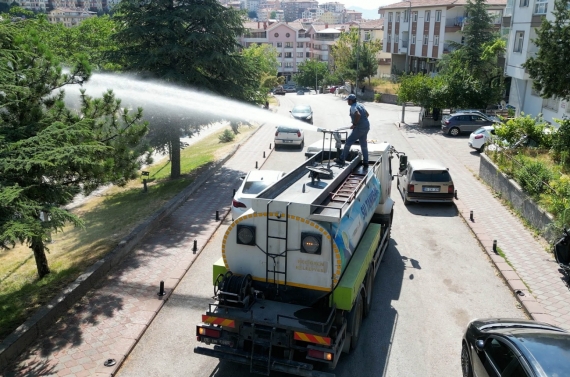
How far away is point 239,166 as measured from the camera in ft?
80.4

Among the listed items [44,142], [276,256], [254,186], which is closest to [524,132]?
[254,186]

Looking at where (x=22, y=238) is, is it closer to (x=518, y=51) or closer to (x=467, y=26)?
(x=518, y=51)

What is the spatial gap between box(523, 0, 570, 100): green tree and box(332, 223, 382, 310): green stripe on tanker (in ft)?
47.9

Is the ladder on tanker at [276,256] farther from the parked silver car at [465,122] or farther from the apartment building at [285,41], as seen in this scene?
the apartment building at [285,41]

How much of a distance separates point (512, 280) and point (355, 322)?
Answer: 5.06m

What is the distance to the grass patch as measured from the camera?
34.7 feet

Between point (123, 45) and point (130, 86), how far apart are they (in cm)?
248

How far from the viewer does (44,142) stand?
9.22 metres

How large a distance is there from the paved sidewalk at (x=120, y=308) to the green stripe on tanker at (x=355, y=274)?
396cm

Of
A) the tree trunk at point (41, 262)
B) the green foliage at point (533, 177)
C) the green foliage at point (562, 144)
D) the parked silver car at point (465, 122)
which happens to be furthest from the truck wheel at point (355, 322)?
the parked silver car at point (465, 122)

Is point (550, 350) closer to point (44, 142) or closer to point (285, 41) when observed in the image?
point (44, 142)

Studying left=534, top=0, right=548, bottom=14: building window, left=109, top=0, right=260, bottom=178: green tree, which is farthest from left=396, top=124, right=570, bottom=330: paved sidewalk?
left=534, top=0, right=548, bottom=14: building window

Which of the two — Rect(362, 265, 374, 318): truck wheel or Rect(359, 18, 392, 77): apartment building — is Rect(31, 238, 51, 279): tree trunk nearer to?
Rect(362, 265, 374, 318): truck wheel

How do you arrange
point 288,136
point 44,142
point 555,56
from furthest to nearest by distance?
point 288,136
point 555,56
point 44,142
